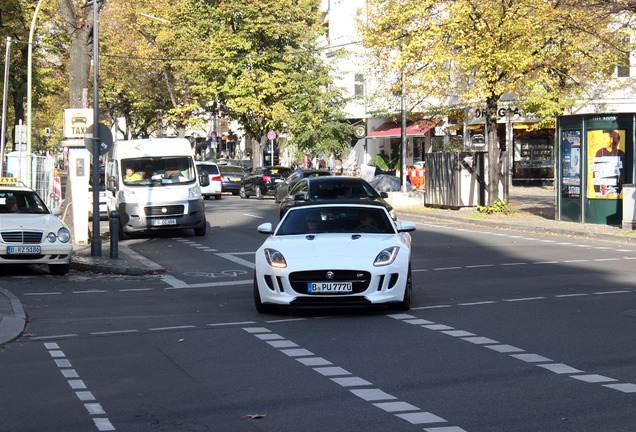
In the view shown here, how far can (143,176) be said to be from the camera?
79.7 feet

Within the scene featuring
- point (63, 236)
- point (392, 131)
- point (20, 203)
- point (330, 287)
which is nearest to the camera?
point (330, 287)

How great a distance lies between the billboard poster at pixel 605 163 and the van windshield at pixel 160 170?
35.1 feet

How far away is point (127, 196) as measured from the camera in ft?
77.6

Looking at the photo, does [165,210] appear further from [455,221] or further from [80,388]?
[80,388]

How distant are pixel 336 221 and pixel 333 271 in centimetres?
156

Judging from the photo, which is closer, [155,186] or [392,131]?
[155,186]

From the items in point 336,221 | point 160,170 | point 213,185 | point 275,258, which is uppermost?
point 160,170

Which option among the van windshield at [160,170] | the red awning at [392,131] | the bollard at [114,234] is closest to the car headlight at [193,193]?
the van windshield at [160,170]

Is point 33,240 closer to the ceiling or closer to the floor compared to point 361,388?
closer to the ceiling

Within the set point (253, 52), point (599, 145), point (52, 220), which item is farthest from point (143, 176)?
point (253, 52)

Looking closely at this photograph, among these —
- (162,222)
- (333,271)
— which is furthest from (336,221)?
(162,222)

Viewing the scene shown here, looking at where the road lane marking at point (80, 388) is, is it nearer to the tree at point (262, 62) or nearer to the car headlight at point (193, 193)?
the car headlight at point (193, 193)

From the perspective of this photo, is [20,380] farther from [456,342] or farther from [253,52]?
[253,52]

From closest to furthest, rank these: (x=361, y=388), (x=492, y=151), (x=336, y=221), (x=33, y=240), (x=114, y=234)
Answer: (x=361, y=388), (x=336, y=221), (x=33, y=240), (x=114, y=234), (x=492, y=151)
